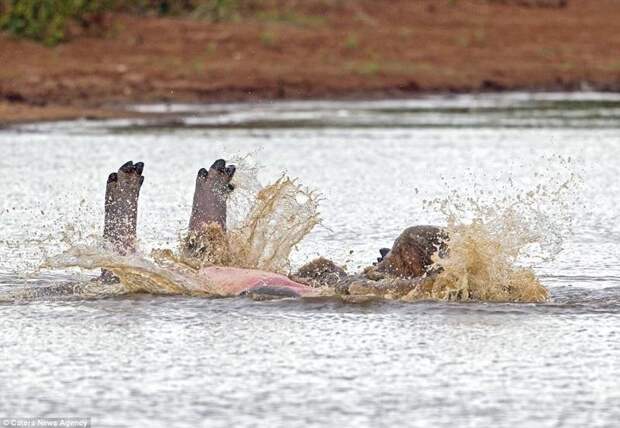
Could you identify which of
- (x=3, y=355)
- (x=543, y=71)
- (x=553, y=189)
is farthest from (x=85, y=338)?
(x=543, y=71)

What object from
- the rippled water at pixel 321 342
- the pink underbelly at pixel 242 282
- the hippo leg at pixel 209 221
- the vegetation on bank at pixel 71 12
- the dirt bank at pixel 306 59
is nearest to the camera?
the rippled water at pixel 321 342

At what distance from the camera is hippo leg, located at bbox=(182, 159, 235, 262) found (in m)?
8.90

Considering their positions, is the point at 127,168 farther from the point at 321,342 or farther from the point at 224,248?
the point at 321,342

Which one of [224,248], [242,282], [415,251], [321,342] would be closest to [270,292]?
[242,282]

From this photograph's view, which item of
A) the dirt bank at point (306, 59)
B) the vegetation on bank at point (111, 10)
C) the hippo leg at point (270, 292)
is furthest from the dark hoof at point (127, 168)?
the vegetation on bank at point (111, 10)

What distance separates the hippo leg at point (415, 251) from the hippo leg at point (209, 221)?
0.89 metres

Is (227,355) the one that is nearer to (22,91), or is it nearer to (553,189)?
(553,189)

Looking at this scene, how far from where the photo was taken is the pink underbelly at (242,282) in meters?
8.67

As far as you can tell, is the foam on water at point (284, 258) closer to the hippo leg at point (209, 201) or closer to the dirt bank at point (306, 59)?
the hippo leg at point (209, 201)

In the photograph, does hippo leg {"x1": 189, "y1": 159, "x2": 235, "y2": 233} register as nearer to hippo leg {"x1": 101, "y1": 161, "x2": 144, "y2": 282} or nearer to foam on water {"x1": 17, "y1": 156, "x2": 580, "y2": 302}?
foam on water {"x1": 17, "y1": 156, "x2": 580, "y2": 302}

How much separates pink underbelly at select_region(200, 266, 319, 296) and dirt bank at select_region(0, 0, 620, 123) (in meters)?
12.5

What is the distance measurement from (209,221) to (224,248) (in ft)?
0.52

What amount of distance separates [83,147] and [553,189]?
18.6 ft

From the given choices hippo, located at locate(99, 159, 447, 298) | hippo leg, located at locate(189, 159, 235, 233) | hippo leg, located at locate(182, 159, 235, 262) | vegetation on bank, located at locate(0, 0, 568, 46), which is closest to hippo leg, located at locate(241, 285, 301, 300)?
hippo, located at locate(99, 159, 447, 298)
